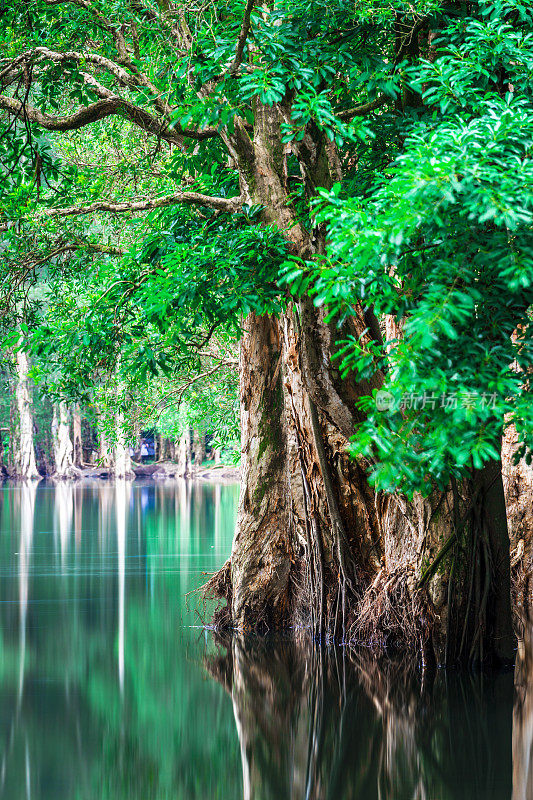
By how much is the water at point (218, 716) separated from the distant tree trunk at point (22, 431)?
134ft

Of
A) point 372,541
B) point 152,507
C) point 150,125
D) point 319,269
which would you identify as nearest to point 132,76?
point 150,125

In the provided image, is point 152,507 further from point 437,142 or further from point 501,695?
point 437,142

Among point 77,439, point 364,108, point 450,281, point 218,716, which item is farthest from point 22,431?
point 450,281

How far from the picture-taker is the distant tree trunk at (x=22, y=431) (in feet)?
186

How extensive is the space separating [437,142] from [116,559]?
621 inches

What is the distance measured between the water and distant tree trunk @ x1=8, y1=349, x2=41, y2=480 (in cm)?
4098

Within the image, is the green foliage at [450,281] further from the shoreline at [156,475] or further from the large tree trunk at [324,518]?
the shoreline at [156,475]

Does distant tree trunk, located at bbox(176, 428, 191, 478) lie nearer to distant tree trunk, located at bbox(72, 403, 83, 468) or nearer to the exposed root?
distant tree trunk, located at bbox(72, 403, 83, 468)

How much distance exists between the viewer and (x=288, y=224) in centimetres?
1079

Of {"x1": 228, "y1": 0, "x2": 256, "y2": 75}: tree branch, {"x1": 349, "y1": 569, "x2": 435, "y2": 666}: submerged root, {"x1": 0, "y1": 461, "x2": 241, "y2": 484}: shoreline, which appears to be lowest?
{"x1": 349, "y1": 569, "x2": 435, "y2": 666}: submerged root

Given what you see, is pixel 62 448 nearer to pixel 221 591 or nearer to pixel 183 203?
pixel 221 591

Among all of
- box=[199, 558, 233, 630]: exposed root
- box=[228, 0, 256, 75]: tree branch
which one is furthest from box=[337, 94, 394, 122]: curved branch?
box=[199, 558, 233, 630]: exposed root

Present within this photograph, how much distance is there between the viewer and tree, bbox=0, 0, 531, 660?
973 cm

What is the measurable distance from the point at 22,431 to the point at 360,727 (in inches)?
1955
